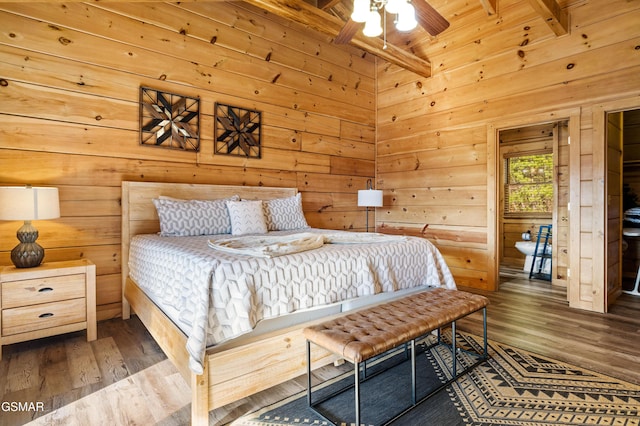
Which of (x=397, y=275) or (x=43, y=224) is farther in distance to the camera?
(x=43, y=224)

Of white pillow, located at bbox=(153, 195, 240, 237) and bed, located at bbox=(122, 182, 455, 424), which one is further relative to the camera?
white pillow, located at bbox=(153, 195, 240, 237)

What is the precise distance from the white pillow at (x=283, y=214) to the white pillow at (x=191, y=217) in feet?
1.54

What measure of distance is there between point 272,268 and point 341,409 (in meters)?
0.78

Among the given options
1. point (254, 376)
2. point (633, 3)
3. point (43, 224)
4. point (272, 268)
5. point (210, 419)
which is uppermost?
point (633, 3)

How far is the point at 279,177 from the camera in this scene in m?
4.08

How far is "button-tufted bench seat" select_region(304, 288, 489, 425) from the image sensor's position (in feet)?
4.74

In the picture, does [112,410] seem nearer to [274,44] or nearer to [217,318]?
[217,318]

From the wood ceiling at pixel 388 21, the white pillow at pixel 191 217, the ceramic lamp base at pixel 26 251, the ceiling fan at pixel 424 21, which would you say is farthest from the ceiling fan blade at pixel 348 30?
the ceramic lamp base at pixel 26 251

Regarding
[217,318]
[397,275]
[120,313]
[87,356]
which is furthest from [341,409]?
[120,313]

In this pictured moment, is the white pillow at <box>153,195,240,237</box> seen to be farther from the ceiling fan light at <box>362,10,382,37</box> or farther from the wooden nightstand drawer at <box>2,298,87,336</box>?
the ceiling fan light at <box>362,10,382,37</box>

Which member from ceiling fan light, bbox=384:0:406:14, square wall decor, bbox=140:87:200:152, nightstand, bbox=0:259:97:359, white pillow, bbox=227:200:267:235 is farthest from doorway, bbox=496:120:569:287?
nightstand, bbox=0:259:97:359

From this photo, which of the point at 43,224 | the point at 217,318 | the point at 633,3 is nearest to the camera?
the point at 217,318

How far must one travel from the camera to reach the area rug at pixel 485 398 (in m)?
1.57

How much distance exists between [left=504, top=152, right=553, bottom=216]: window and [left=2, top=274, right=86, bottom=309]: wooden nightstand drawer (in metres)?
6.11
